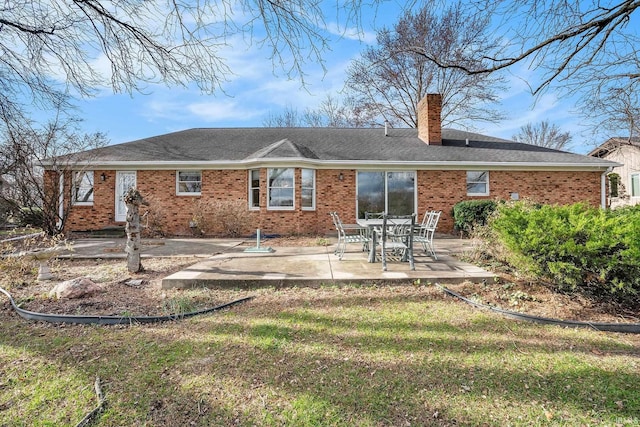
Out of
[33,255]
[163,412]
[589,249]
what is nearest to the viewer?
[163,412]

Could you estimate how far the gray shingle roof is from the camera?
1187cm

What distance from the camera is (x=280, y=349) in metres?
2.92

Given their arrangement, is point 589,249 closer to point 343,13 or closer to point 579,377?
point 579,377

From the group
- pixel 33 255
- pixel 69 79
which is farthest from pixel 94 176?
pixel 69 79

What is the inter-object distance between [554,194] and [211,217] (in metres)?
13.6

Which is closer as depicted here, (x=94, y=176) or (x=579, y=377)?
(x=579, y=377)

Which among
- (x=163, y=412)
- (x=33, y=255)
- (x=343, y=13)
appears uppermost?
(x=343, y=13)

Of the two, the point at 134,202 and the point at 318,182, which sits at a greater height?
the point at 318,182

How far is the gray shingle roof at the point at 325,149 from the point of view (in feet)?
38.9

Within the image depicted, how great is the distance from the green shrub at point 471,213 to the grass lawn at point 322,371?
7.39m

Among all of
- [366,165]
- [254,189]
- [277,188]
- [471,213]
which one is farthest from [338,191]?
[471,213]

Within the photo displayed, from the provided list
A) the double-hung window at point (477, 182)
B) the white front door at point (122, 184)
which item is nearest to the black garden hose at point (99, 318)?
the white front door at point (122, 184)

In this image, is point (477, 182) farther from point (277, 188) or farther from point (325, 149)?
point (277, 188)

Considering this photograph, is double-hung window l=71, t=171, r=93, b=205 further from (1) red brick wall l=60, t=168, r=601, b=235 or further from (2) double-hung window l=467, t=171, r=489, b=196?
(2) double-hung window l=467, t=171, r=489, b=196
